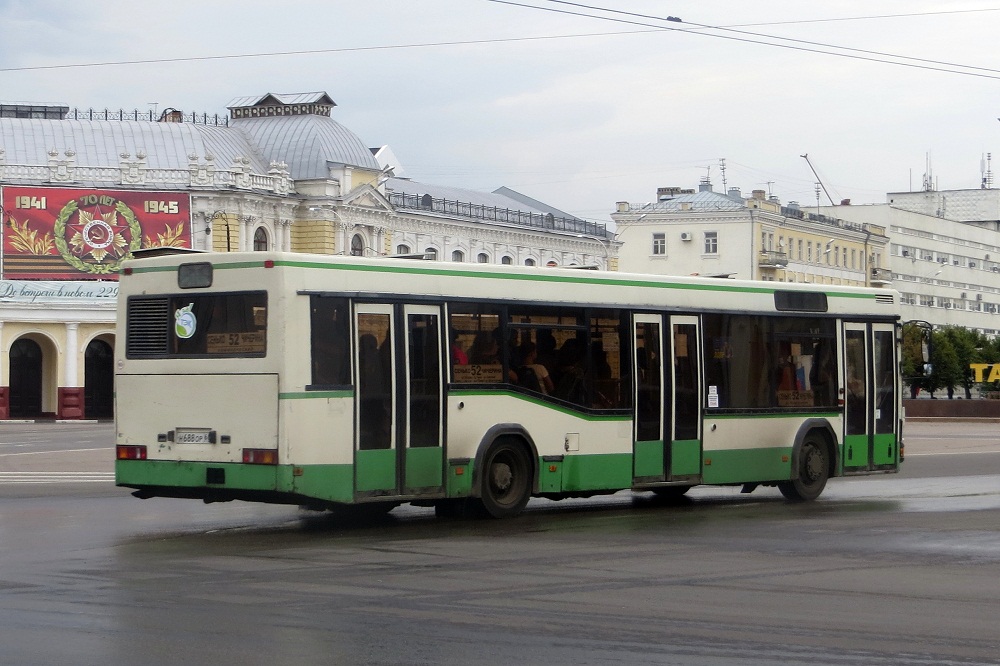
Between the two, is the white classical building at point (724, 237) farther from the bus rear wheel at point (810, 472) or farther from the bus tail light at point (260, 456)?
the bus tail light at point (260, 456)

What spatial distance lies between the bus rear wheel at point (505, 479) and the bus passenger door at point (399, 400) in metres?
0.70

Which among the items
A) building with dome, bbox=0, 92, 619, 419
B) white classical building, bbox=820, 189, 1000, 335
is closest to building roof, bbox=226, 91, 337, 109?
building with dome, bbox=0, 92, 619, 419

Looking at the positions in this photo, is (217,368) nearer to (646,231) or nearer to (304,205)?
(304,205)

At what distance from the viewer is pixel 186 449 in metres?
15.1

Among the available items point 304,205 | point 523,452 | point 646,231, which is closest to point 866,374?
point 523,452

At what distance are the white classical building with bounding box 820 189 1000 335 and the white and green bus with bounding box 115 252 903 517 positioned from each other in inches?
4174

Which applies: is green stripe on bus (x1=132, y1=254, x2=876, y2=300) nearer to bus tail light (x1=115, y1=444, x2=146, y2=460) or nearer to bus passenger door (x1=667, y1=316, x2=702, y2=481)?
bus passenger door (x1=667, y1=316, x2=702, y2=481)

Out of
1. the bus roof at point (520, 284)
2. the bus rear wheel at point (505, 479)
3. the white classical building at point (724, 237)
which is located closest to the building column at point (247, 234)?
the white classical building at point (724, 237)

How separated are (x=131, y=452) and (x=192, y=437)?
2.53 feet

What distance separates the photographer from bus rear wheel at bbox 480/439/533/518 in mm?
16312

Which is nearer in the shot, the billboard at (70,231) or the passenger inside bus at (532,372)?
the passenger inside bus at (532,372)

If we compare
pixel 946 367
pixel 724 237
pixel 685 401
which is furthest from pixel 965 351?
pixel 685 401

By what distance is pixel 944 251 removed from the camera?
13838 centimetres

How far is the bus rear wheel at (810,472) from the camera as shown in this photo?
19.7 metres
